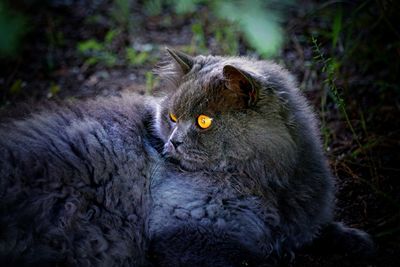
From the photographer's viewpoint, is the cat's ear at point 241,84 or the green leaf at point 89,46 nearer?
the cat's ear at point 241,84

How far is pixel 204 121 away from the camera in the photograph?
2.50m

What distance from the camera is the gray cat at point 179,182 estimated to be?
2.31 m

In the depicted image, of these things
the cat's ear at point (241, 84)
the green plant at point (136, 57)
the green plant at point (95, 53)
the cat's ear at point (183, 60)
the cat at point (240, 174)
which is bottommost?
the green plant at point (95, 53)

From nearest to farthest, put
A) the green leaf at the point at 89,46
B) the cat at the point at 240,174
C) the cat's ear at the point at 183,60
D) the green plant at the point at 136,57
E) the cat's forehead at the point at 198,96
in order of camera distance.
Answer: the cat at the point at 240,174 → the cat's forehead at the point at 198,96 → the cat's ear at the point at 183,60 → the green plant at the point at 136,57 → the green leaf at the point at 89,46

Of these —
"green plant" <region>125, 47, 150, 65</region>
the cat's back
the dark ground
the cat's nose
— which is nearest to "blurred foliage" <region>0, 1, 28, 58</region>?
the dark ground

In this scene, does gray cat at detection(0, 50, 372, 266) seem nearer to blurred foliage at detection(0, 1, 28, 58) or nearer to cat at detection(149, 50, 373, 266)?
cat at detection(149, 50, 373, 266)

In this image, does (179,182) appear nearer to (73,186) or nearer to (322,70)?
(73,186)

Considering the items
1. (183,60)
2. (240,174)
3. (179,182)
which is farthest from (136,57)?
(240,174)

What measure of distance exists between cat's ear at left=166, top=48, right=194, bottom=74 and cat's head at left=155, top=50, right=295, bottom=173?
0.21 metres

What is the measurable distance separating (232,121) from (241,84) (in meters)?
0.21

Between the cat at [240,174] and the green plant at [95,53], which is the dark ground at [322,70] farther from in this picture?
the cat at [240,174]

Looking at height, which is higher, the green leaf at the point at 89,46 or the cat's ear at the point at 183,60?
the cat's ear at the point at 183,60

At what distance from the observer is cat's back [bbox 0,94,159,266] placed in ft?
7.40

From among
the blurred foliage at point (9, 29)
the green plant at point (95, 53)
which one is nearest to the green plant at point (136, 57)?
the green plant at point (95, 53)
